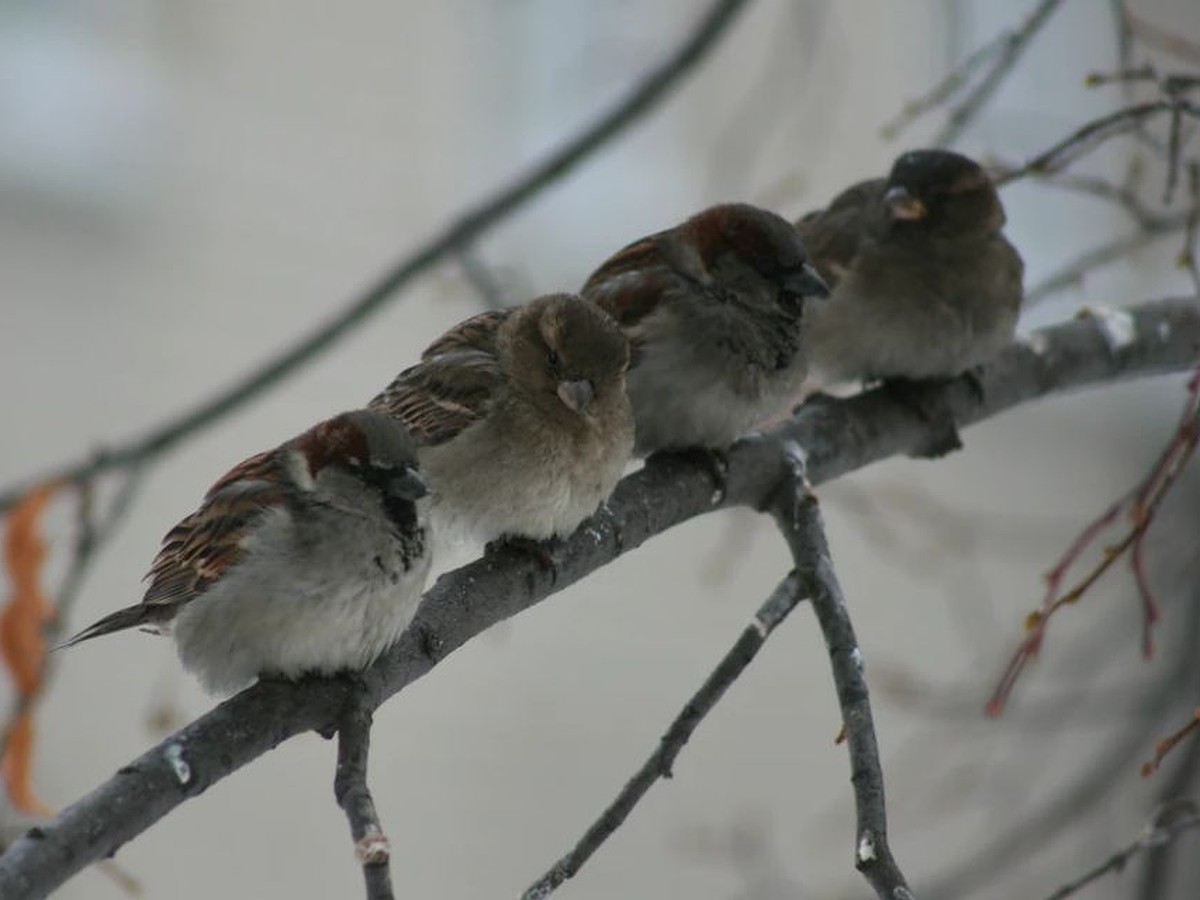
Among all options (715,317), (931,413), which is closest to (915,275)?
(931,413)

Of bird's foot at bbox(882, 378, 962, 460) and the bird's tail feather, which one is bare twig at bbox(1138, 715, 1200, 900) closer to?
bird's foot at bbox(882, 378, 962, 460)

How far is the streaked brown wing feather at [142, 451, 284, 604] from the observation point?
5.77 feet

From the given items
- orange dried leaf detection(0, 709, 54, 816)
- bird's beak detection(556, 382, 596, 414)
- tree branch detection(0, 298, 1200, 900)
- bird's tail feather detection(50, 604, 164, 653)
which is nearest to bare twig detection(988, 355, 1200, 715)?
tree branch detection(0, 298, 1200, 900)

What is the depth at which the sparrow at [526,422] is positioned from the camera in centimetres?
194

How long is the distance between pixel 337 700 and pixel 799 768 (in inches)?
166

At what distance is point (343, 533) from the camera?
Result: 1.74 metres

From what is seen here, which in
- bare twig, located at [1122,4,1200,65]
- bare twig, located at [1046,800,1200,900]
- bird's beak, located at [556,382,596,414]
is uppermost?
bare twig, located at [1122,4,1200,65]

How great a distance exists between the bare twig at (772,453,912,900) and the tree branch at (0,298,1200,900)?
78 mm

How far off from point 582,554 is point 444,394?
0.90 feet

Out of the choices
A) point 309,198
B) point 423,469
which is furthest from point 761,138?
point 423,469

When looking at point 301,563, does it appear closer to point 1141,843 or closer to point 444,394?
point 444,394

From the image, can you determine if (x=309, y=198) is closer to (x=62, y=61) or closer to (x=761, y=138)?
(x=62, y=61)

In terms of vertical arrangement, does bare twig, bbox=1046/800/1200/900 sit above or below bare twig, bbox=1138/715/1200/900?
below

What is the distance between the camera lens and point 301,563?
1.72 m
